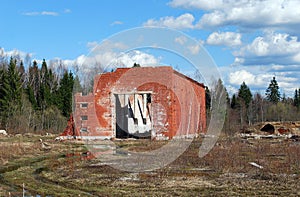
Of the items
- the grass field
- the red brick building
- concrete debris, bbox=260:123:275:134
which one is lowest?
the grass field

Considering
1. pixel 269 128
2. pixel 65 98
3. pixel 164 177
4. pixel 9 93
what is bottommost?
pixel 164 177

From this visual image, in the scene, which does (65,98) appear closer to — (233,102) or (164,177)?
(233,102)

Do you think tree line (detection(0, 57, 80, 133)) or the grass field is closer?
the grass field

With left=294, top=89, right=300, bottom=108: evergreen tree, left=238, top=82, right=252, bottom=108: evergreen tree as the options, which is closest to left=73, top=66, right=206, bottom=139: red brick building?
left=238, top=82, right=252, bottom=108: evergreen tree

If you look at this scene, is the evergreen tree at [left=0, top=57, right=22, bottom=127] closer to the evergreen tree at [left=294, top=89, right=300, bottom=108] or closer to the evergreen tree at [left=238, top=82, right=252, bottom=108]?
the evergreen tree at [left=238, top=82, right=252, bottom=108]

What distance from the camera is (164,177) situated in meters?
15.5

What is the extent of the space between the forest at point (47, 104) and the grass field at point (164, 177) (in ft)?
61.9

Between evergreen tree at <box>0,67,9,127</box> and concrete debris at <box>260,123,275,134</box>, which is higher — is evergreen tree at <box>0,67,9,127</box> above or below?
above

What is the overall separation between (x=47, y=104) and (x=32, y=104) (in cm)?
252

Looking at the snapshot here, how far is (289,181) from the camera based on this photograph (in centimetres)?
1397

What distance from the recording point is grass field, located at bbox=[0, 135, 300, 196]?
12680 mm

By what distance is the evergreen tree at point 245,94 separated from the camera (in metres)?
77.1

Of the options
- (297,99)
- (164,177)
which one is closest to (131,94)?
(164,177)

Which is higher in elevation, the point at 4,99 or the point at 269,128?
the point at 4,99
